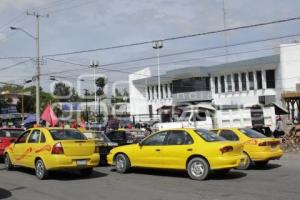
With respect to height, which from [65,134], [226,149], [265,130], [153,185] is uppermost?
[65,134]

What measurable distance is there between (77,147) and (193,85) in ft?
164

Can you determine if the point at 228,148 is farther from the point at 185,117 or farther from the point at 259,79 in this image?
the point at 259,79

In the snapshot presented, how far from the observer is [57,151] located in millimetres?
13883

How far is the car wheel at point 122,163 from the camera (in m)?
15.4

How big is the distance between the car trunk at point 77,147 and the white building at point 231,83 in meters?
36.6

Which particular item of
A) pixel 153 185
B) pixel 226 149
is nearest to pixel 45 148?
pixel 153 185

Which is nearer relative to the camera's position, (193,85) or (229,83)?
(229,83)

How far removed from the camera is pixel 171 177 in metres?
14.4

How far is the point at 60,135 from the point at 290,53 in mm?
44633

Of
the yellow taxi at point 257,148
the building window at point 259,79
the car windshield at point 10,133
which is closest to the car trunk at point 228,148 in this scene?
the yellow taxi at point 257,148

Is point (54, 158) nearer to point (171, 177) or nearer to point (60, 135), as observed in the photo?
point (60, 135)

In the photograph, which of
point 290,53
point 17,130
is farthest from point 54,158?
point 290,53

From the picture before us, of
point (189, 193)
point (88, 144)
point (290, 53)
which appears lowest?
point (189, 193)

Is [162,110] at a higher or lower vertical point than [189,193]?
higher
